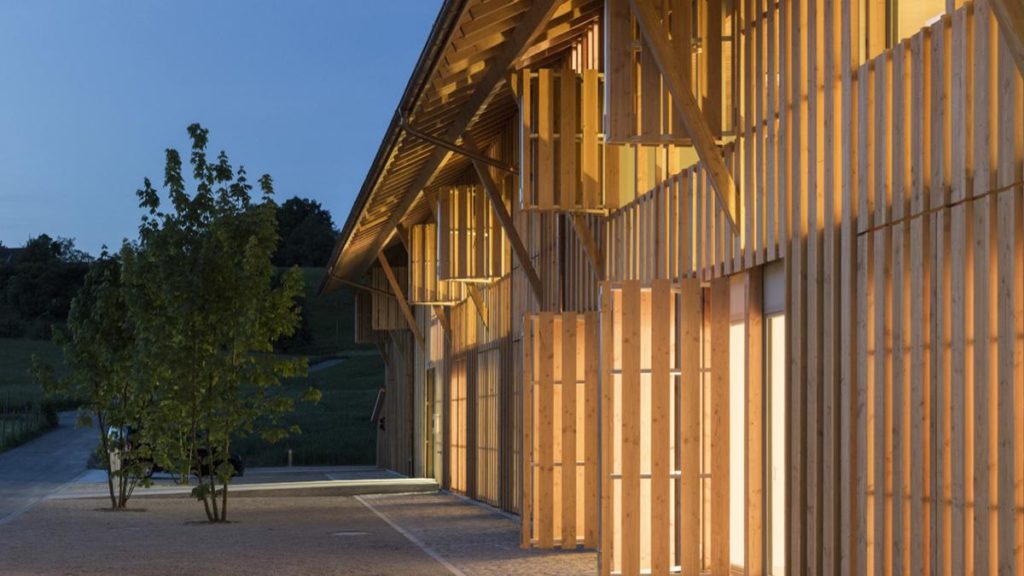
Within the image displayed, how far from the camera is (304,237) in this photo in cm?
12925

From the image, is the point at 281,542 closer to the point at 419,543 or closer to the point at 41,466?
the point at 419,543

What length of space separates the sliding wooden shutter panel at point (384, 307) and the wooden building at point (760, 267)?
15097mm

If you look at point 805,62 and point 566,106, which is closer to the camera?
point 805,62

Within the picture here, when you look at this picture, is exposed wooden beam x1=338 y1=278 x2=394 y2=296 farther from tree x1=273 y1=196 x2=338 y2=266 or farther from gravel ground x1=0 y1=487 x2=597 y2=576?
tree x1=273 y1=196 x2=338 y2=266

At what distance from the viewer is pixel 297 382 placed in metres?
87.9

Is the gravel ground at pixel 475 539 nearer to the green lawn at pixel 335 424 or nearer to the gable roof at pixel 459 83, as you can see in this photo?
the gable roof at pixel 459 83

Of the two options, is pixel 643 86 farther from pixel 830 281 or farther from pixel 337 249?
pixel 337 249

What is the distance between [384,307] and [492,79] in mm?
21453

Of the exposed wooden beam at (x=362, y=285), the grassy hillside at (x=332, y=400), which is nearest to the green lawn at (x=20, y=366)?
the grassy hillside at (x=332, y=400)

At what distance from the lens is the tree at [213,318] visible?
890 inches

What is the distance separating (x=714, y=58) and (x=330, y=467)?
34238 mm

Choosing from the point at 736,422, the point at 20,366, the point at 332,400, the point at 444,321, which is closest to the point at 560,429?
the point at 736,422

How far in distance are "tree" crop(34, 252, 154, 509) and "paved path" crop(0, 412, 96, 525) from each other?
1692 mm

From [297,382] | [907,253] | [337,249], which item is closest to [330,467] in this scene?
[337,249]
